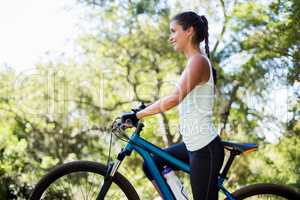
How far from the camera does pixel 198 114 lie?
9.11ft

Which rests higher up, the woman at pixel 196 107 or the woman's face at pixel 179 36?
the woman's face at pixel 179 36

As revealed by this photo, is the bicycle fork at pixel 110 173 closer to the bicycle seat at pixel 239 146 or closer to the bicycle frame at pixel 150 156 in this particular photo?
the bicycle frame at pixel 150 156

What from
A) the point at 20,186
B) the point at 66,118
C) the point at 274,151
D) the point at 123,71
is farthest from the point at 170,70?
the point at 20,186

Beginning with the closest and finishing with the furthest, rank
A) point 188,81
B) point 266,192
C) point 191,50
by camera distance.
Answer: point 188,81 < point 191,50 < point 266,192

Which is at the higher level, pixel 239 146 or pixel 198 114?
pixel 198 114

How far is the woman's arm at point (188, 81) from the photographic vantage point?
2742mm

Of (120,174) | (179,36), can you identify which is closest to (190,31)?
(179,36)

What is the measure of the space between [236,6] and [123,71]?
4.21 m

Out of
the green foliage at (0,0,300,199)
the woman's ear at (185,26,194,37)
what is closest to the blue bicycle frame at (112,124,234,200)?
the woman's ear at (185,26,194,37)

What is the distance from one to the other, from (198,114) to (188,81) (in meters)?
0.18

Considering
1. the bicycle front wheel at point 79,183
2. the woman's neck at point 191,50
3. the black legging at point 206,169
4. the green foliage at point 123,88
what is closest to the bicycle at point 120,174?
the bicycle front wheel at point 79,183

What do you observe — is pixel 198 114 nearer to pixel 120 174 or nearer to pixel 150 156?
pixel 150 156

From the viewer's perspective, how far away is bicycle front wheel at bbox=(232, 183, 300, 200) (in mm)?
3051

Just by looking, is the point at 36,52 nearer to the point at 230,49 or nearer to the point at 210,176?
the point at 230,49
